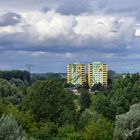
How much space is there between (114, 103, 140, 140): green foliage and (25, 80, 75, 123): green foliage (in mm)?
26988

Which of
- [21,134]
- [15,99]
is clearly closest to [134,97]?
[15,99]

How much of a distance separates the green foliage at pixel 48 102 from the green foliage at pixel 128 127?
27.0 meters

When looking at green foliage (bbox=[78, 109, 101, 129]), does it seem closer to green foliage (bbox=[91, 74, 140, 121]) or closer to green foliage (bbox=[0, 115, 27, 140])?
green foliage (bbox=[91, 74, 140, 121])

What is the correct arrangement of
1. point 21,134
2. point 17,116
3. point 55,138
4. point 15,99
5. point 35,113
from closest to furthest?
point 21,134
point 17,116
point 55,138
point 35,113
point 15,99

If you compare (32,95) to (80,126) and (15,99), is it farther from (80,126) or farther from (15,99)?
(15,99)

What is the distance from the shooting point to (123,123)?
53812mm

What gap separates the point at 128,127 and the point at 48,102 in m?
30.8

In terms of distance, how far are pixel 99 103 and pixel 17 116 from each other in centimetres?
3072

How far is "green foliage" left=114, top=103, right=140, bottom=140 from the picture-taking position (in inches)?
2067

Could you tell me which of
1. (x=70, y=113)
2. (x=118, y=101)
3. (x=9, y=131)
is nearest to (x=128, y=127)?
(x=9, y=131)

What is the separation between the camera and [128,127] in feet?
176

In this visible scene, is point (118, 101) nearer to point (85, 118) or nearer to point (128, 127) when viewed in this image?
point (85, 118)

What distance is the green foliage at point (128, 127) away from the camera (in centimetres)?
5250

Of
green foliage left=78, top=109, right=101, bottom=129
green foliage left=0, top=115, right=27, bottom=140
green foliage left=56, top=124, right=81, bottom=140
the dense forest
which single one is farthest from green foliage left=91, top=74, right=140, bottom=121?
green foliage left=0, top=115, right=27, bottom=140
